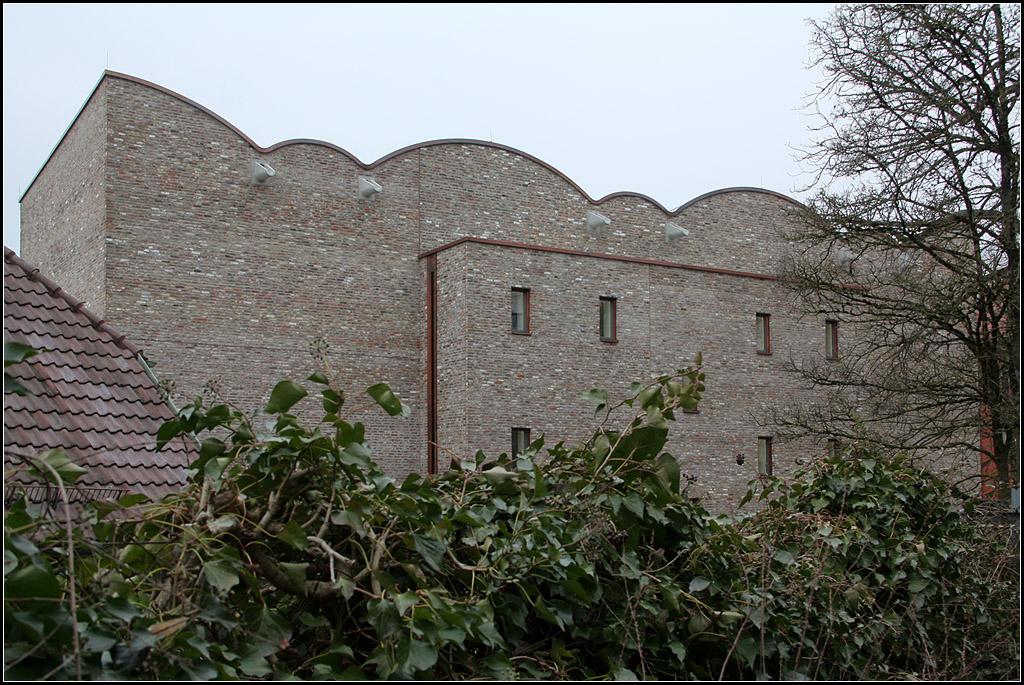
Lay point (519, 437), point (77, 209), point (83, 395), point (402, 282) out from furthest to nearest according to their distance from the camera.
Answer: point (402, 282), point (519, 437), point (77, 209), point (83, 395)

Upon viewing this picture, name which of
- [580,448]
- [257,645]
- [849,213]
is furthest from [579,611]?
[849,213]

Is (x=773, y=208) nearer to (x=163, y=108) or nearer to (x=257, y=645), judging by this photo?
(x=163, y=108)

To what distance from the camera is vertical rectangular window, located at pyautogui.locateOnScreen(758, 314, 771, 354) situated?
26250mm

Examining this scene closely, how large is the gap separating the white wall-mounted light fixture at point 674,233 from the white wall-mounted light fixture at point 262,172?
11601mm

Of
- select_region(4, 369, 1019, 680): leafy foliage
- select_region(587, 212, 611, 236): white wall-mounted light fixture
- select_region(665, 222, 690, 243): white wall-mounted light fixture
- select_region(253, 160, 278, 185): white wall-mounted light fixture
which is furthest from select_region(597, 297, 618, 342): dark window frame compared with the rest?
select_region(4, 369, 1019, 680): leafy foliage

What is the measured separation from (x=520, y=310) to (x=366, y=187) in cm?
496

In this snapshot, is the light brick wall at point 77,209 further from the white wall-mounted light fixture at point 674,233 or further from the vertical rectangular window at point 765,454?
the vertical rectangular window at point 765,454

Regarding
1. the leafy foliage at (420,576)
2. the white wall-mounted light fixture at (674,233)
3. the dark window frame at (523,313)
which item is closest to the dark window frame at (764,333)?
the white wall-mounted light fixture at (674,233)

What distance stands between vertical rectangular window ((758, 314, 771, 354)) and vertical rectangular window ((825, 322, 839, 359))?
2193mm

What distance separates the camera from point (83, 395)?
6574 mm

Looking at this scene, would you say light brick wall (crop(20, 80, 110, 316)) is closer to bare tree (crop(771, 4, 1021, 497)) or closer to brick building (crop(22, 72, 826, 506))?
brick building (crop(22, 72, 826, 506))

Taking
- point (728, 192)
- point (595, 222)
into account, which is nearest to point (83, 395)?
point (595, 222)

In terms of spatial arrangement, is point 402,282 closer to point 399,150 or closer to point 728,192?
point 399,150

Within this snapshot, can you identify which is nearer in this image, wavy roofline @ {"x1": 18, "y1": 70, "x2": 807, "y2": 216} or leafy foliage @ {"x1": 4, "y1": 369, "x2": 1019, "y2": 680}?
leafy foliage @ {"x1": 4, "y1": 369, "x2": 1019, "y2": 680}
